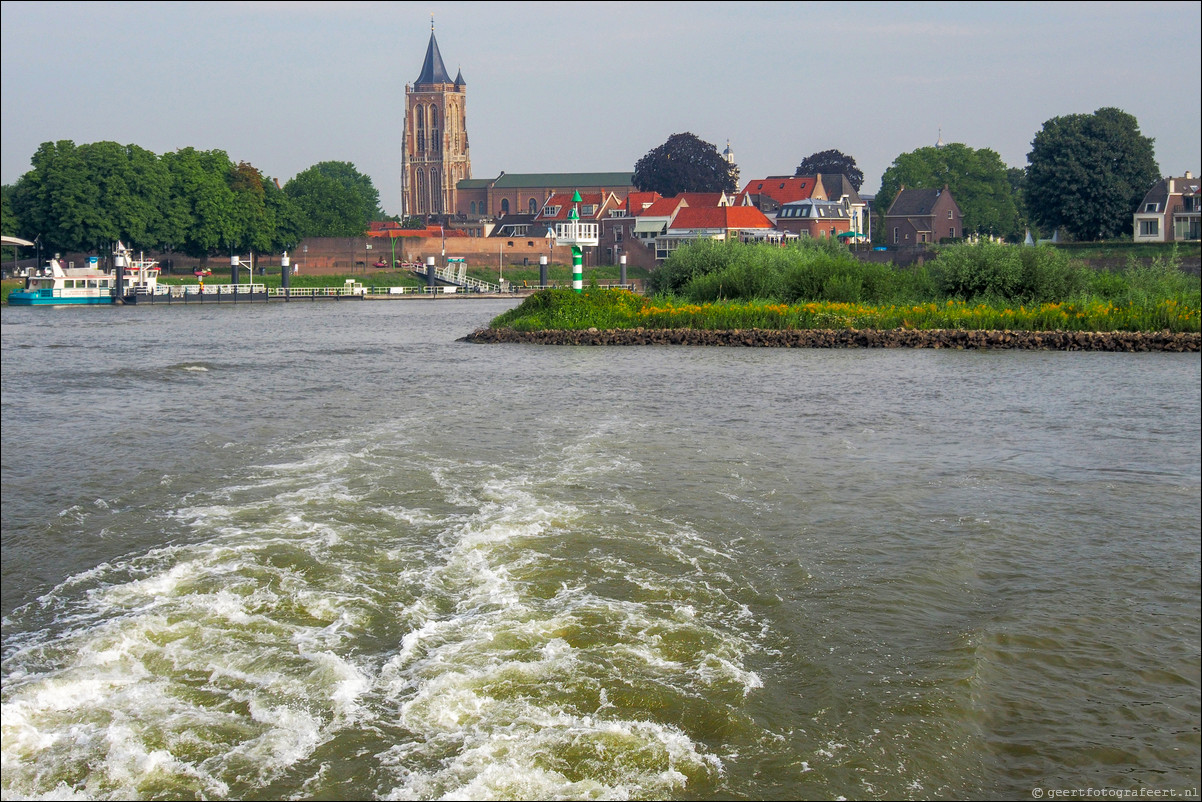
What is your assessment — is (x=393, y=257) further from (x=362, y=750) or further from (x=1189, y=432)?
(x=362, y=750)

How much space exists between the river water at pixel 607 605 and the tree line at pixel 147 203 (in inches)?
2347

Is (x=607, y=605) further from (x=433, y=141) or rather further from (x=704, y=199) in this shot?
(x=433, y=141)

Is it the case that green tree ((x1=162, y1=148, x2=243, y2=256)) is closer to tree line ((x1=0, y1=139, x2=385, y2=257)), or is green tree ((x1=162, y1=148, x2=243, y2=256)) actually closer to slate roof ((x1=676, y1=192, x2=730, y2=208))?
tree line ((x1=0, y1=139, x2=385, y2=257))

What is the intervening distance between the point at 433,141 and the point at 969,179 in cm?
7205

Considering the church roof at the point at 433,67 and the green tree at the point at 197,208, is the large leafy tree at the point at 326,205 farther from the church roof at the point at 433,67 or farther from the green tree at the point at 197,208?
the church roof at the point at 433,67

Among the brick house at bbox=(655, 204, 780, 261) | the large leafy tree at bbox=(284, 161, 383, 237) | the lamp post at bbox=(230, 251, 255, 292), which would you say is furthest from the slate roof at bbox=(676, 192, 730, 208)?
the lamp post at bbox=(230, 251, 255, 292)

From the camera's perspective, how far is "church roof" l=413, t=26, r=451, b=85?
140m

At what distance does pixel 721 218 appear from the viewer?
91.2m

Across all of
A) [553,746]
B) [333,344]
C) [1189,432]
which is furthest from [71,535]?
[333,344]

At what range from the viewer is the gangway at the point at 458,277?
88750 mm

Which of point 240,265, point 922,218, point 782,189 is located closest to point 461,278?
point 240,265

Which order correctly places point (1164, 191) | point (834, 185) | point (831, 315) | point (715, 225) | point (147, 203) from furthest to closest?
point (834, 185)
point (715, 225)
point (147, 203)
point (1164, 191)
point (831, 315)

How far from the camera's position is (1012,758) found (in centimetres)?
541

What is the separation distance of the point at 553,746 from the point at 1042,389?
15.9 meters
